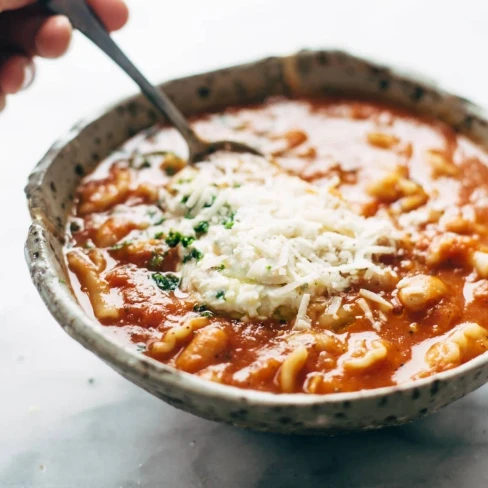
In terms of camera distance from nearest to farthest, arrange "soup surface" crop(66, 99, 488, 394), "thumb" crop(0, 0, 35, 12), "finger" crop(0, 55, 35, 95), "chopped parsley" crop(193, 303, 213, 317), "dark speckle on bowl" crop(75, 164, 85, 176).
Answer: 1. "soup surface" crop(66, 99, 488, 394)
2. "chopped parsley" crop(193, 303, 213, 317)
3. "thumb" crop(0, 0, 35, 12)
4. "dark speckle on bowl" crop(75, 164, 85, 176)
5. "finger" crop(0, 55, 35, 95)

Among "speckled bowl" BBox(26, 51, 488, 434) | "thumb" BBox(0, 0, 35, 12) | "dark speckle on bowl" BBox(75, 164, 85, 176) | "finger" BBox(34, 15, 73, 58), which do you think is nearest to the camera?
"speckled bowl" BBox(26, 51, 488, 434)

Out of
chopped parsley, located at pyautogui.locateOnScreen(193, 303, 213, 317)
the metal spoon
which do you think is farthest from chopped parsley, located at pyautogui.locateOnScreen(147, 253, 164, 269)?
the metal spoon

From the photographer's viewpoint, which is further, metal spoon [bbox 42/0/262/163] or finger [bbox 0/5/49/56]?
finger [bbox 0/5/49/56]

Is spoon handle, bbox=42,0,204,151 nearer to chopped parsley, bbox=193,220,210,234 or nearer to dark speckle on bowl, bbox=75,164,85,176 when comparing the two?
dark speckle on bowl, bbox=75,164,85,176

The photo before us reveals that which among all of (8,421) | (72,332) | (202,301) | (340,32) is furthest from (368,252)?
(340,32)

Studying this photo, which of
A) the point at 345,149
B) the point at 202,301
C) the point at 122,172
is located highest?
the point at 122,172

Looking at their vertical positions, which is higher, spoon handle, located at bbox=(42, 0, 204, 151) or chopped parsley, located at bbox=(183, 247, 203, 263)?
spoon handle, located at bbox=(42, 0, 204, 151)

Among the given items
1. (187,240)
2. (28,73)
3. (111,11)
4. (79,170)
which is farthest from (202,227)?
(28,73)

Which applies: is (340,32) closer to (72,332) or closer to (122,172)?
(122,172)
